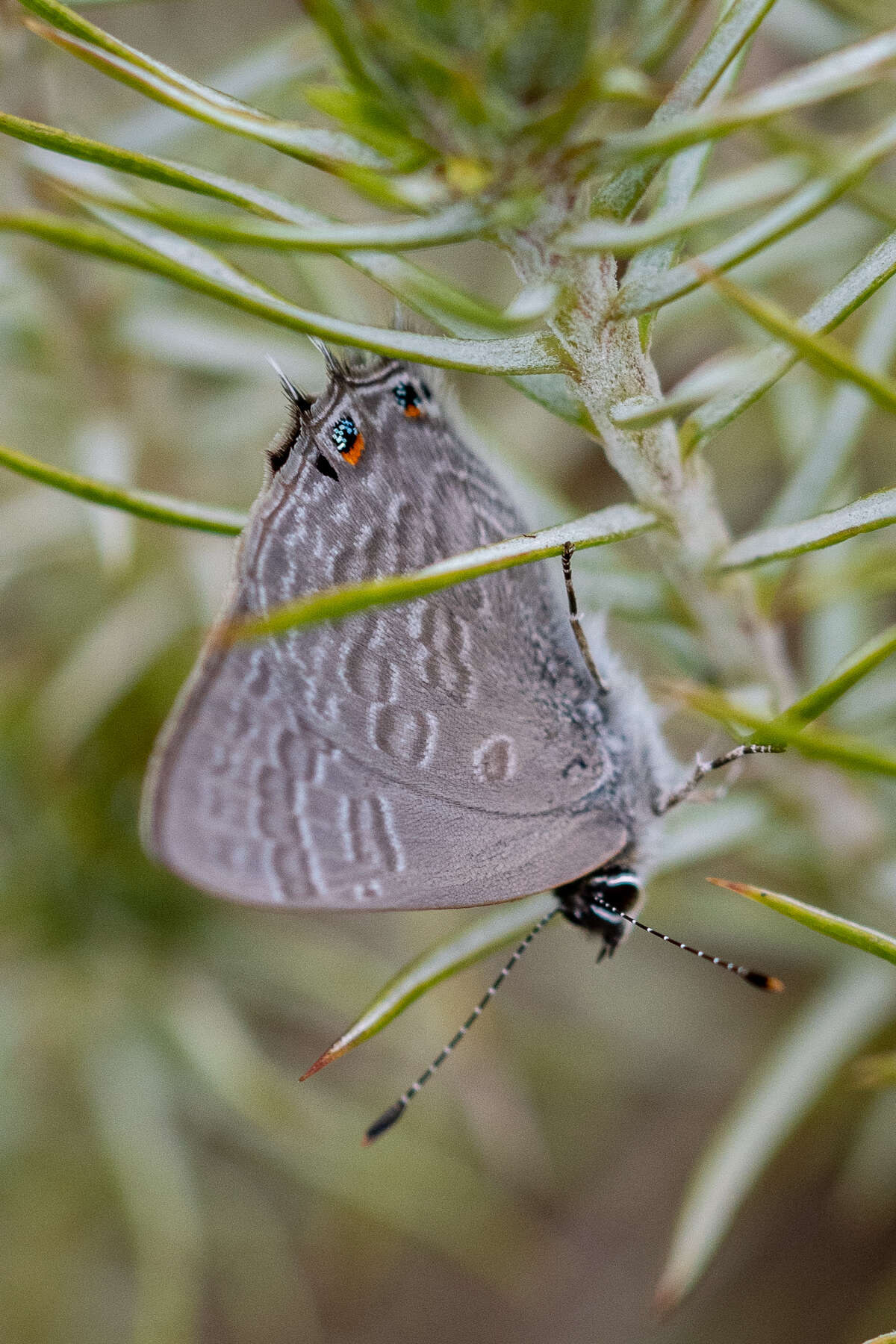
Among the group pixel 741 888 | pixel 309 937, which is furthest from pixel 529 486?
pixel 309 937

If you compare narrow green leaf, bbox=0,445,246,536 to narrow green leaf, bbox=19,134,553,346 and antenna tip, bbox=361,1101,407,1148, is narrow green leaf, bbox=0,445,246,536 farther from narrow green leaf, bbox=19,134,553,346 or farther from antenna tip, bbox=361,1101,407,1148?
antenna tip, bbox=361,1101,407,1148

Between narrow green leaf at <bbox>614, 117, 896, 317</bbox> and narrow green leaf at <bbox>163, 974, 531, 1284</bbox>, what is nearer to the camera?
narrow green leaf at <bbox>614, 117, 896, 317</bbox>

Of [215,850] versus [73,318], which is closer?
[215,850]

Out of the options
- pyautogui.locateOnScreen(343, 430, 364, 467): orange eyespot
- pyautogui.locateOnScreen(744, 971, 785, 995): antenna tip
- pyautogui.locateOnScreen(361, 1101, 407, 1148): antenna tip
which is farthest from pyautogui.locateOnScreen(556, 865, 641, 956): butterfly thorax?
pyautogui.locateOnScreen(343, 430, 364, 467): orange eyespot

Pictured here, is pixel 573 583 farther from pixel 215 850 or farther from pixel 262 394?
pixel 262 394

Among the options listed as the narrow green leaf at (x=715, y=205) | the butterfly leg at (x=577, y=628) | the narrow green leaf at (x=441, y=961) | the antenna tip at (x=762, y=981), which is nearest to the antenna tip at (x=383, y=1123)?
the narrow green leaf at (x=441, y=961)

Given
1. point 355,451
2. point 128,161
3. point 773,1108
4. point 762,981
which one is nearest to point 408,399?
point 355,451
